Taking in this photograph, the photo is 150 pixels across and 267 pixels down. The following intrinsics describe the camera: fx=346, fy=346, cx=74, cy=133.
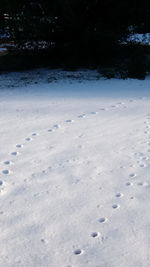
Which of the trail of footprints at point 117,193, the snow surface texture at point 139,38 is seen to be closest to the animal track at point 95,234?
the trail of footprints at point 117,193

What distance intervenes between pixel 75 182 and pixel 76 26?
7245mm

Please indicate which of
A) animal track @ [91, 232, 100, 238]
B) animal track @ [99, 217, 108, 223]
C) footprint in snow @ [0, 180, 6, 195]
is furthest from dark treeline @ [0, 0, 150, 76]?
animal track @ [91, 232, 100, 238]

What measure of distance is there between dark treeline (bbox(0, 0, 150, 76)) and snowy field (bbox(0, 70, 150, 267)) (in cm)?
353

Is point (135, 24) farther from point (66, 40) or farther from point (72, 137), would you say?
point (72, 137)

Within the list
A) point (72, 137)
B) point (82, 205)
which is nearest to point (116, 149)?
point (72, 137)

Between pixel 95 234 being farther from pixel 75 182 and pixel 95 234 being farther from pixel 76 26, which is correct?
pixel 76 26

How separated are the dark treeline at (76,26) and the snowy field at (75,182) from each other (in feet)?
11.6

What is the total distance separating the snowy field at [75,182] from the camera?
106 inches

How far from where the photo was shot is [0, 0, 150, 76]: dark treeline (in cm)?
988

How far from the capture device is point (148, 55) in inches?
460

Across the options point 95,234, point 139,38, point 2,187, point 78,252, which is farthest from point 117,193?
point 139,38

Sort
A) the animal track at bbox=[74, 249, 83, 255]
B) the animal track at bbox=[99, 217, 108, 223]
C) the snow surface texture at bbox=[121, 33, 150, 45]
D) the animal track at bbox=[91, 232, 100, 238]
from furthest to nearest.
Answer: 1. the snow surface texture at bbox=[121, 33, 150, 45]
2. the animal track at bbox=[99, 217, 108, 223]
3. the animal track at bbox=[91, 232, 100, 238]
4. the animal track at bbox=[74, 249, 83, 255]

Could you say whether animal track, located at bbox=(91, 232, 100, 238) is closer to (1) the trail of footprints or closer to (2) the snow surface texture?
(1) the trail of footprints

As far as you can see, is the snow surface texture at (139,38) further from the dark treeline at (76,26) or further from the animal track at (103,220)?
the animal track at (103,220)
